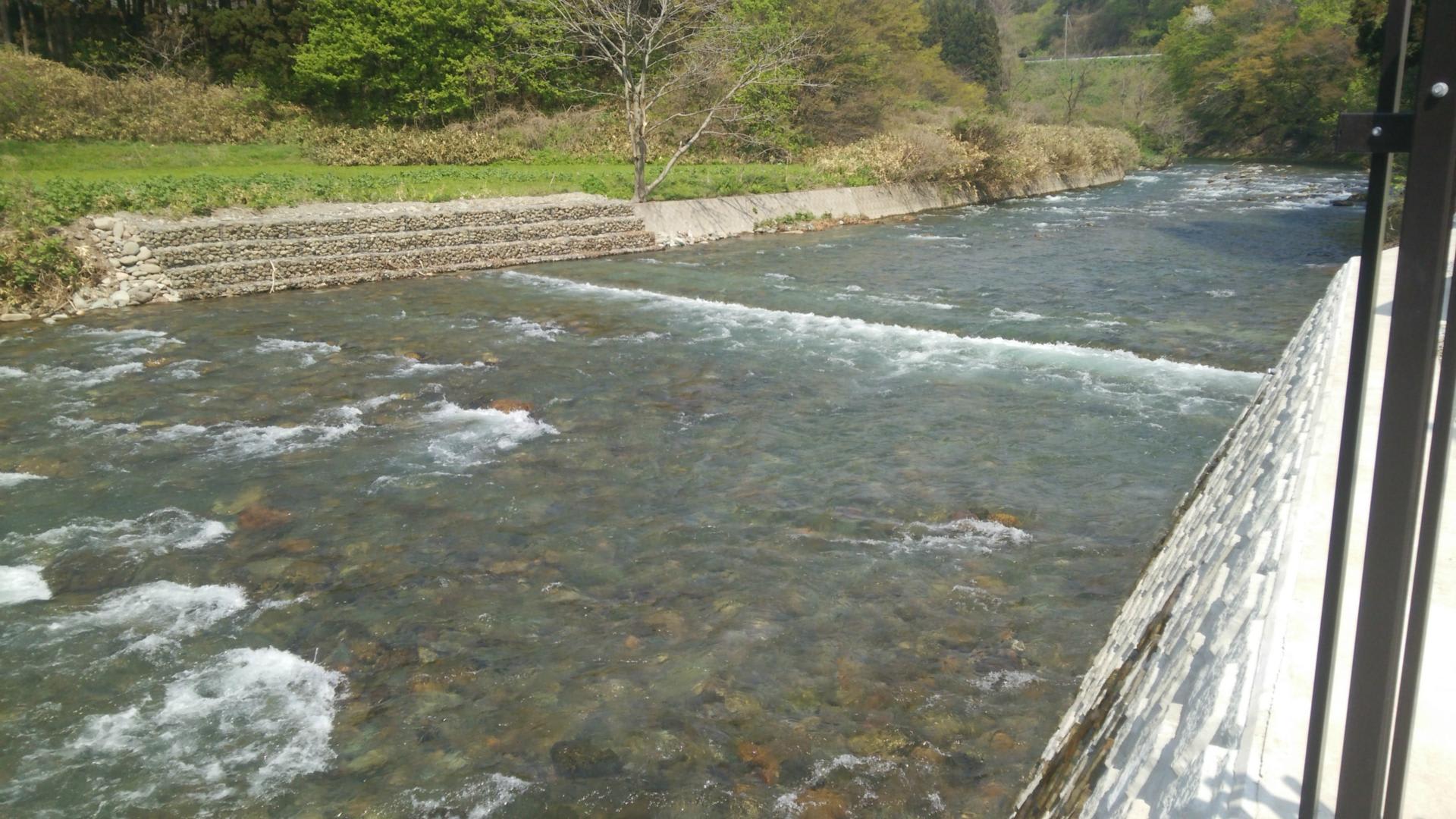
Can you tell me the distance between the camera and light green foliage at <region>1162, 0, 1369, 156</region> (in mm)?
53250

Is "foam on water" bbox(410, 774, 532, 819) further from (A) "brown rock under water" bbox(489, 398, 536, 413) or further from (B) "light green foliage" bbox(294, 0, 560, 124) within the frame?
(B) "light green foliage" bbox(294, 0, 560, 124)

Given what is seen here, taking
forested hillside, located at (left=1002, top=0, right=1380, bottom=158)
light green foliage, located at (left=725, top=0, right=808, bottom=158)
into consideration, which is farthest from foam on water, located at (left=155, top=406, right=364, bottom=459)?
forested hillside, located at (left=1002, top=0, right=1380, bottom=158)

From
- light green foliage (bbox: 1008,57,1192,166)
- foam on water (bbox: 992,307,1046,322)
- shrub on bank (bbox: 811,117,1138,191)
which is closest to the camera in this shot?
foam on water (bbox: 992,307,1046,322)

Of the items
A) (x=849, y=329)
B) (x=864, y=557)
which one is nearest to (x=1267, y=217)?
(x=849, y=329)

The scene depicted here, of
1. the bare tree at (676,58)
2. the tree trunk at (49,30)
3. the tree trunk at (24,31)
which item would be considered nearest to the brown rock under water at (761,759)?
the bare tree at (676,58)

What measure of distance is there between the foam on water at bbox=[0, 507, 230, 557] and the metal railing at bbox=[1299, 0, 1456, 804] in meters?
7.54

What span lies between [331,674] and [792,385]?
691 centimetres

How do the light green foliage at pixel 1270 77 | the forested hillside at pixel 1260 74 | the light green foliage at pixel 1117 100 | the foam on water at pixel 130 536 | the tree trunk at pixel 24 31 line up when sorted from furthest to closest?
the light green foliage at pixel 1117 100, the light green foliage at pixel 1270 77, the forested hillside at pixel 1260 74, the tree trunk at pixel 24 31, the foam on water at pixel 130 536

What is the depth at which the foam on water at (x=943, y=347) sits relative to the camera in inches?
461

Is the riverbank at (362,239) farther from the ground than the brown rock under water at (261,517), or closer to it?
farther from the ground

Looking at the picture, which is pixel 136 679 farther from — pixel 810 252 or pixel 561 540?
pixel 810 252

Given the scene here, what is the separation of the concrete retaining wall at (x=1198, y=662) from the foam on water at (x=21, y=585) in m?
6.33

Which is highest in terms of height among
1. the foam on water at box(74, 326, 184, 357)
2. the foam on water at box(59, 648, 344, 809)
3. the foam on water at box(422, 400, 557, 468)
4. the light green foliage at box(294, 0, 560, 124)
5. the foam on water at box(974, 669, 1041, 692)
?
the light green foliage at box(294, 0, 560, 124)

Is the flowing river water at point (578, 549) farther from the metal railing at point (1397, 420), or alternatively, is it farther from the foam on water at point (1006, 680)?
the metal railing at point (1397, 420)
